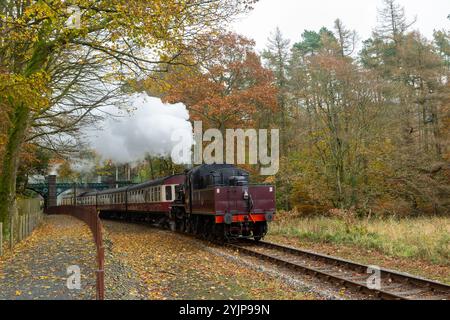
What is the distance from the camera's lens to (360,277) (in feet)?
30.9

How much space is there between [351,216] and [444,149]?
1171cm

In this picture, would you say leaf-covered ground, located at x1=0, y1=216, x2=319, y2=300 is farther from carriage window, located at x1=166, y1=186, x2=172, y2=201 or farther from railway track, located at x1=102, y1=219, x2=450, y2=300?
carriage window, located at x1=166, y1=186, x2=172, y2=201

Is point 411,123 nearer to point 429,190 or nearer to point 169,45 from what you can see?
point 429,190

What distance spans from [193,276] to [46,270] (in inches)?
123

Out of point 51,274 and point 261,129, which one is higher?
point 261,129

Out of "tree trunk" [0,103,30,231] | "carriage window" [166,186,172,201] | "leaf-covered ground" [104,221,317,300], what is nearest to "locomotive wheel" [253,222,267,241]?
"leaf-covered ground" [104,221,317,300]

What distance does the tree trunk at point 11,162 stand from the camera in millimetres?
15711

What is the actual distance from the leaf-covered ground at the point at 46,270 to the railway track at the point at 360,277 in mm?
4588

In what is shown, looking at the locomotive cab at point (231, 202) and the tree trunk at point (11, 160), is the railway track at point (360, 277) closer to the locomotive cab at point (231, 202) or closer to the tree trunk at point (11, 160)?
the locomotive cab at point (231, 202)

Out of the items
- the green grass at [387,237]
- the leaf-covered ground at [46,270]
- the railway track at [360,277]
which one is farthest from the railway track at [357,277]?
the leaf-covered ground at [46,270]

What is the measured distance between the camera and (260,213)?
50.8 feet

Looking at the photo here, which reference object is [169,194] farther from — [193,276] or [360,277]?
[360,277]

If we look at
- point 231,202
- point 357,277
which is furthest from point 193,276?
point 231,202
